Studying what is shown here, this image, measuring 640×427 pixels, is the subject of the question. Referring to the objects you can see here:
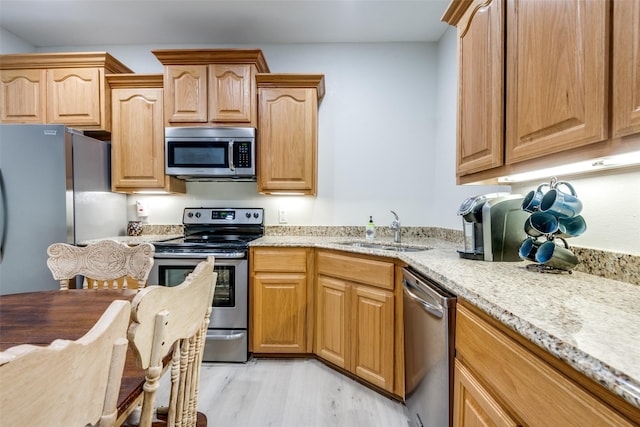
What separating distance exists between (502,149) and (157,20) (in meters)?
2.76

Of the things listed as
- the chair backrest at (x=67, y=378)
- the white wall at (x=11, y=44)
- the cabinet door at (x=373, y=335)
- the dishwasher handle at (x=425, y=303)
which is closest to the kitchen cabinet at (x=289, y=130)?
the cabinet door at (x=373, y=335)

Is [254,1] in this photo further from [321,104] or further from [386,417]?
A: [386,417]

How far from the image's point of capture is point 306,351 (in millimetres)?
2223

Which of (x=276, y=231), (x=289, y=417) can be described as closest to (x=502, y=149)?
(x=289, y=417)

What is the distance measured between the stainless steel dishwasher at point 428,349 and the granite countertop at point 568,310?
10 cm

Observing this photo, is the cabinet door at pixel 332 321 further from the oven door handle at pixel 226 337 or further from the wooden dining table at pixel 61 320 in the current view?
the wooden dining table at pixel 61 320

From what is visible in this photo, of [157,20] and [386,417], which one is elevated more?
[157,20]

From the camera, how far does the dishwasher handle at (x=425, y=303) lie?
1.11m

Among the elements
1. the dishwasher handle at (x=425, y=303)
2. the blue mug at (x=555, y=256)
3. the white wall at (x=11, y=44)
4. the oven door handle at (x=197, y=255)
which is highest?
the white wall at (x=11, y=44)

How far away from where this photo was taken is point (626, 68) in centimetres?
74

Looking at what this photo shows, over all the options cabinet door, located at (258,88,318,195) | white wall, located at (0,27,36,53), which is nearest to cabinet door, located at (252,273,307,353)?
cabinet door, located at (258,88,318,195)

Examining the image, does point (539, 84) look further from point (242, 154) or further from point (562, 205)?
point (242, 154)

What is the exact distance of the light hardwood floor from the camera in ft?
5.33

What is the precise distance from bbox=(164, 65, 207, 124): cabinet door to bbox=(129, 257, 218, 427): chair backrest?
76.9 inches
